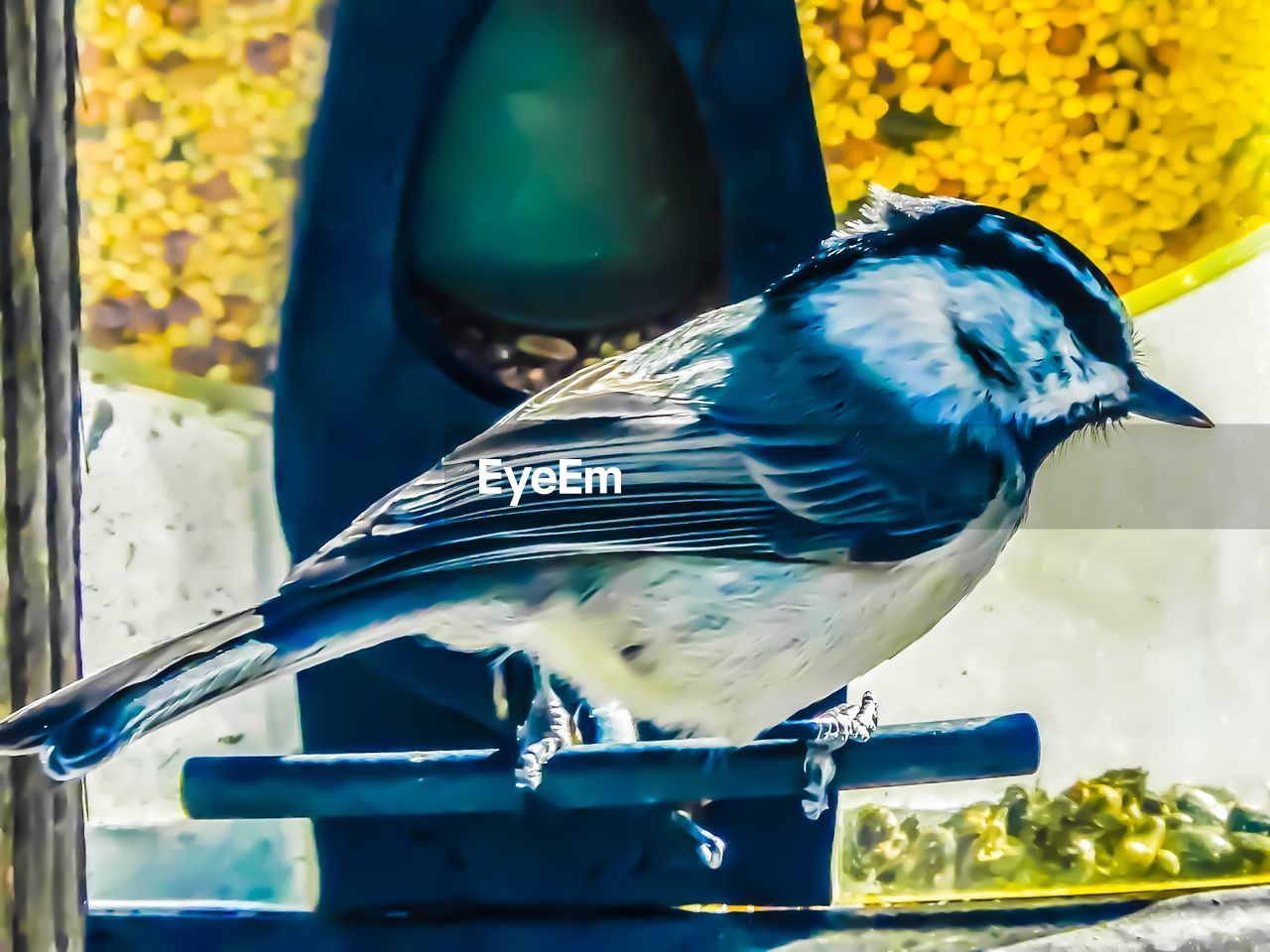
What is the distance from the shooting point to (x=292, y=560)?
0.92 metres

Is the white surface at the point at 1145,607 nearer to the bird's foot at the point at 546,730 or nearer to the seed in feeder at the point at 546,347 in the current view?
the bird's foot at the point at 546,730

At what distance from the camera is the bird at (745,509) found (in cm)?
83

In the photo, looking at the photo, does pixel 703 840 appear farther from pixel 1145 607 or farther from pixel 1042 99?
pixel 1042 99

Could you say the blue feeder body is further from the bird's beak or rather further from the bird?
the bird's beak

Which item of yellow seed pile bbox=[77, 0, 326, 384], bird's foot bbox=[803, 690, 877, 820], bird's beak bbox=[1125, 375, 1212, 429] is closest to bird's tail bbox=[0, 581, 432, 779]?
yellow seed pile bbox=[77, 0, 326, 384]

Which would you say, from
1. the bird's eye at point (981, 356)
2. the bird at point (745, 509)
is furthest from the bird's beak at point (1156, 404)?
the bird's eye at point (981, 356)

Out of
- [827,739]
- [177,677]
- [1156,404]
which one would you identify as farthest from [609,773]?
[1156,404]

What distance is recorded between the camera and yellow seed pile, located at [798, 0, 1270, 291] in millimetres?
932

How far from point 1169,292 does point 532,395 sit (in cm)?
62

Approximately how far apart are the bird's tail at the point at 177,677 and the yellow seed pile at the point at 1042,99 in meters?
0.61

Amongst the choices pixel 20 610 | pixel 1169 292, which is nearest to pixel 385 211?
pixel 20 610

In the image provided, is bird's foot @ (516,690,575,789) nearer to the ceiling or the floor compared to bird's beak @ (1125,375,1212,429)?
nearer to the floor

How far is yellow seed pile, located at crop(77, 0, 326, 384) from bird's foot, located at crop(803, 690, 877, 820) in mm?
620

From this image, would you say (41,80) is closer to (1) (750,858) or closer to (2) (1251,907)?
(1) (750,858)
